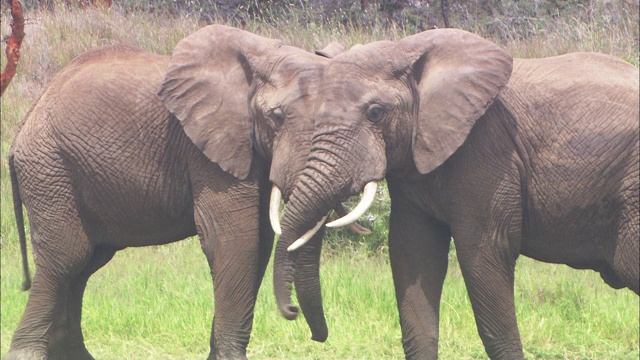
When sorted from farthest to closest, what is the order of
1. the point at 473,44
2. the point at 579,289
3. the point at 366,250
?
the point at 366,250 → the point at 579,289 → the point at 473,44

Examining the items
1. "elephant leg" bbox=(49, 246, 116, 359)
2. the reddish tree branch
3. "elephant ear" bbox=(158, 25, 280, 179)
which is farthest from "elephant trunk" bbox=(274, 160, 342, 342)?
the reddish tree branch

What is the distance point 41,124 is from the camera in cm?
702

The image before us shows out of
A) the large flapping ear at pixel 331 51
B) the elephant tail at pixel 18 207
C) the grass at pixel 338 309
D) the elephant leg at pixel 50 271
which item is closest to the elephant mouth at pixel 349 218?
the large flapping ear at pixel 331 51

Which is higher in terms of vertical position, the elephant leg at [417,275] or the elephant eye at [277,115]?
the elephant eye at [277,115]

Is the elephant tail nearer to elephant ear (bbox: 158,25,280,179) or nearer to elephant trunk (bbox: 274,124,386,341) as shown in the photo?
elephant ear (bbox: 158,25,280,179)

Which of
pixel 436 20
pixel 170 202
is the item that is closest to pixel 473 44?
pixel 170 202

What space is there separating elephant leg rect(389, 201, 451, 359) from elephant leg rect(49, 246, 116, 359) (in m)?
1.79

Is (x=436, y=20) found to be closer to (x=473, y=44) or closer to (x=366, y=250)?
(x=366, y=250)

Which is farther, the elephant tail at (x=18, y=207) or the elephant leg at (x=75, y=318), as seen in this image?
the elephant leg at (x=75, y=318)

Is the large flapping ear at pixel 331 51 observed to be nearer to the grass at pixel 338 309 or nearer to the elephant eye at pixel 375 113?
the elephant eye at pixel 375 113

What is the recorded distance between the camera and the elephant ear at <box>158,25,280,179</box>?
6.59 m

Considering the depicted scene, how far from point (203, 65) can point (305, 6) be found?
25.6 feet

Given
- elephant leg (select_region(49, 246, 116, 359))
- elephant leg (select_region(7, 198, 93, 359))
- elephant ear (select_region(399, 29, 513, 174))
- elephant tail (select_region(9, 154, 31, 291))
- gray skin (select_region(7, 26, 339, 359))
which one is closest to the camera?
elephant ear (select_region(399, 29, 513, 174))

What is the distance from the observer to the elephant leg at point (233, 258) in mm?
6559
